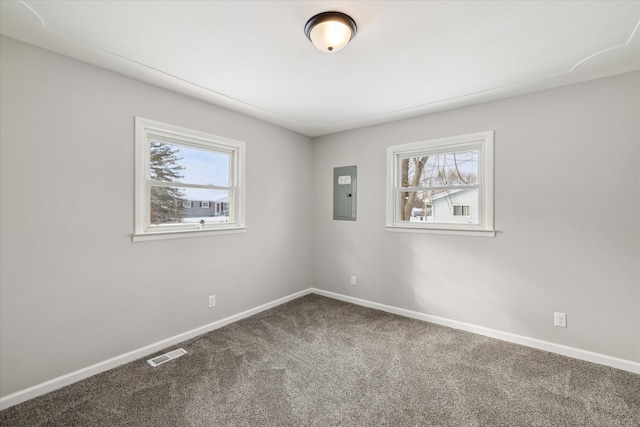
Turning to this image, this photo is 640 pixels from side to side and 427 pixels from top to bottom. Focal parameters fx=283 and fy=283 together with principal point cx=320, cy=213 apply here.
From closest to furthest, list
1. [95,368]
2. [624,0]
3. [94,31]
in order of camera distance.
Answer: [624,0]
[94,31]
[95,368]

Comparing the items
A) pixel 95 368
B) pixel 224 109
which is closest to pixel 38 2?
pixel 224 109

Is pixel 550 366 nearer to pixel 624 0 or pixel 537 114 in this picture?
pixel 537 114

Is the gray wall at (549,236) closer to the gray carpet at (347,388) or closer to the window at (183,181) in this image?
the gray carpet at (347,388)

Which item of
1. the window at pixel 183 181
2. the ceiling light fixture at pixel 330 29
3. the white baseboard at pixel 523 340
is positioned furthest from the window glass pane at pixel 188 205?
the white baseboard at pixel 523 340

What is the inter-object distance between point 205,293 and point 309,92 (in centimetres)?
239

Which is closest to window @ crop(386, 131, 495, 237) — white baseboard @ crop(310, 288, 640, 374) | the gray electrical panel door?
the gray electrical panel door

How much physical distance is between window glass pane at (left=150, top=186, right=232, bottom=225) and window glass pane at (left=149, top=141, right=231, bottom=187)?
0.36 ft

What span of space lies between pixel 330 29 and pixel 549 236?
105 inches

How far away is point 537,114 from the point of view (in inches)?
108

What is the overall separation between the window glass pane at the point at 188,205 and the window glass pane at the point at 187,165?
0.36 feet

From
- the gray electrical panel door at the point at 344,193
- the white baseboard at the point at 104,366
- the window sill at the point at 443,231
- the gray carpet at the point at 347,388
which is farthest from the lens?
the gray electrical panel door at the point at 344,193

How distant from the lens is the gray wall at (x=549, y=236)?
7.84 ft

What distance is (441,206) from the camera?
343cm

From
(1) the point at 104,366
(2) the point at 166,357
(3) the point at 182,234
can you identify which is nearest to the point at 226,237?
(3) the point at 182,234
